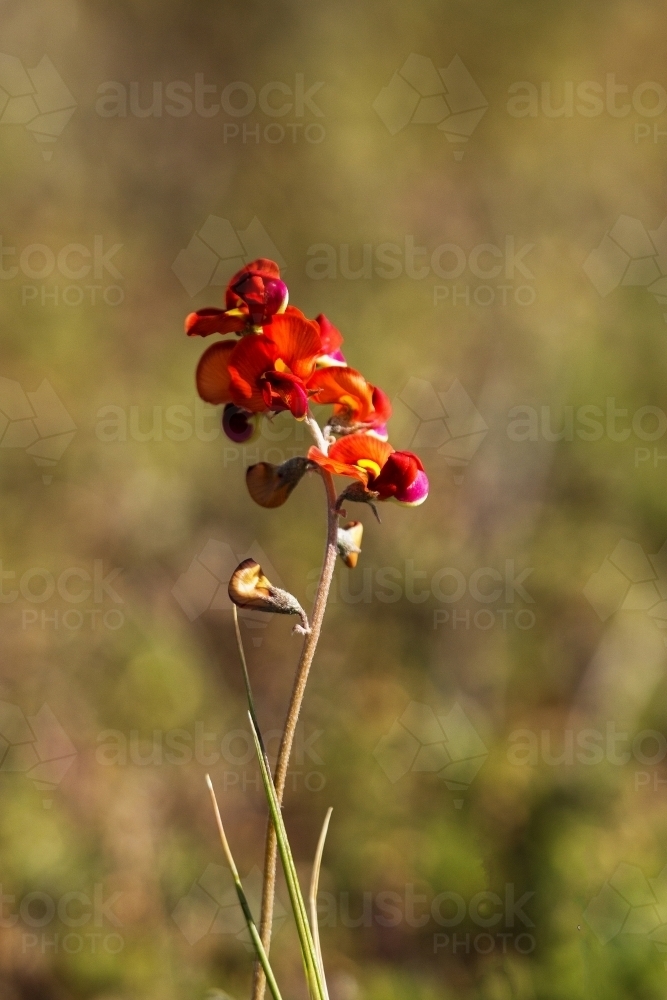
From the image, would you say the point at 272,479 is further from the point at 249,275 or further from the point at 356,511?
the point at 356,511

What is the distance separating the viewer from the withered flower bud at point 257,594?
1.10 m

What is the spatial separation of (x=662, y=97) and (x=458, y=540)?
351 cm

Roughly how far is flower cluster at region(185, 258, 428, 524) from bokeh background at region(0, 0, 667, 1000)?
102 cm

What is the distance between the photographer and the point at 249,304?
113 cm

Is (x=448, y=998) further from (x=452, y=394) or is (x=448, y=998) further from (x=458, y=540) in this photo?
(x=452, y=394)
